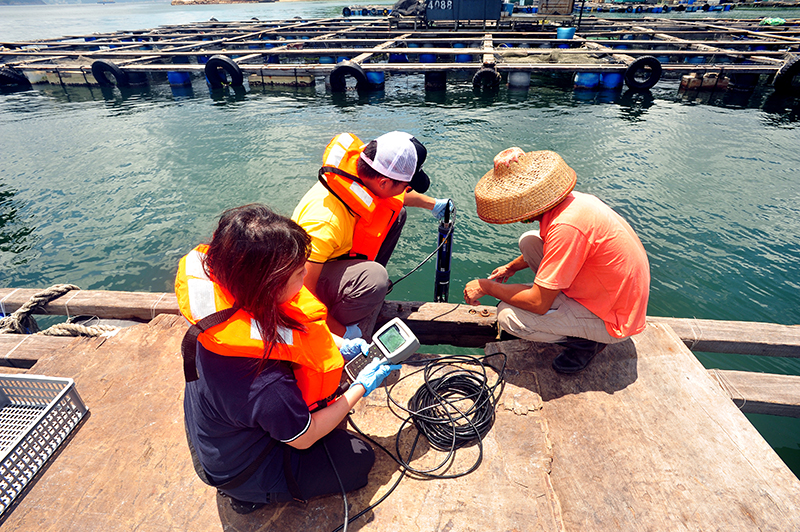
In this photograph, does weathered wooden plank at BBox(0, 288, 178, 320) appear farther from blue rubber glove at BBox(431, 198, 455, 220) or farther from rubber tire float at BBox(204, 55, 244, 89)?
rubber tire float at BBox(204, 55, 244, 89)

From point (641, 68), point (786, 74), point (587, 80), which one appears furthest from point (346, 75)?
point (786, 74)

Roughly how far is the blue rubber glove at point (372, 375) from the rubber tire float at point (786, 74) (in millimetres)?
18463

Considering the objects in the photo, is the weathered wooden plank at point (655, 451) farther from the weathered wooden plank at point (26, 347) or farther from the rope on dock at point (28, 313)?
the rope on dock at point (28, 313)

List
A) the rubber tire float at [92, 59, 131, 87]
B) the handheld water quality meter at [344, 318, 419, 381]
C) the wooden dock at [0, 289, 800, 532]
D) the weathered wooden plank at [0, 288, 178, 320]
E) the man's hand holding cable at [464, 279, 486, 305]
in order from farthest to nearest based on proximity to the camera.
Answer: the rubber tire float at [92, 59, 131, 87] < the weathered wooden plank at [0, 288, 178, 320] < the man's hand holding cable at [464, 279, 486, 305] < the handheld water quality meter at [344, 318, 419, 381] < the wooden dock at [0, 289, 800, 532]

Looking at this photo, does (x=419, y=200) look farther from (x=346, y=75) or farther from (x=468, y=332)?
(x=346, y=75)

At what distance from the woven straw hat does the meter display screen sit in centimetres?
100

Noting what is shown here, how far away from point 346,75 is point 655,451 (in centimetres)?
1554

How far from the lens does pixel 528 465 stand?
7.46 feet

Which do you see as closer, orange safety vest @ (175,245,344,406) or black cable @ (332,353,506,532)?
orange safety vest @ (175,245,344,406)

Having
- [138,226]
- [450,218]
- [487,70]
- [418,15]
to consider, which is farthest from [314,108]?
[418,15]

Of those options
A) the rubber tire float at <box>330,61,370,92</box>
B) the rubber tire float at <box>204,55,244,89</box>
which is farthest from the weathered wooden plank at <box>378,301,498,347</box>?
the rubber tire float at <box>204,55,244,89</box>

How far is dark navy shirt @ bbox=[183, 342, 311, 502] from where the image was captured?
1548 millimetres

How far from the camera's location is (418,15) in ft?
90.5

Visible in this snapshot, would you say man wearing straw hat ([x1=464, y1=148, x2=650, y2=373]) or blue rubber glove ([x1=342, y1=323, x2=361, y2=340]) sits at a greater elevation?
man wearing straw hat ([x1=464, y1=148, x2=650, y2=373])
